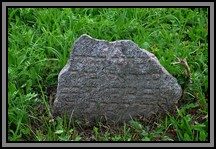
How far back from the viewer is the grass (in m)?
3.54

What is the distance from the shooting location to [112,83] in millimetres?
3570

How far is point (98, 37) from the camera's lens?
436 centimetres

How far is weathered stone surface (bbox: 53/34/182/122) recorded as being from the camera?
3.51 metres

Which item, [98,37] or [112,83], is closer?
[112,83]

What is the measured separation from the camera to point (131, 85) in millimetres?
3588

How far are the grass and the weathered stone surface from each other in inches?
4.0

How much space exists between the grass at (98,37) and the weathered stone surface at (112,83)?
0.34 ft

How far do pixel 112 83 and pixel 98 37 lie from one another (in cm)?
89

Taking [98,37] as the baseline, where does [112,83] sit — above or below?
below

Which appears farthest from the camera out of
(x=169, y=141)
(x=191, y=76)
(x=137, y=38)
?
(x=137, y=38)

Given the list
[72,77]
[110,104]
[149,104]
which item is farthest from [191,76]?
[72,77]

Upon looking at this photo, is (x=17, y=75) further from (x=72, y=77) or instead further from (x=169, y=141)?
(x=169, y=141)

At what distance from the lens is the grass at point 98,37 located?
3.54 m

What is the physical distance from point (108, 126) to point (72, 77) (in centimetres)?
46
